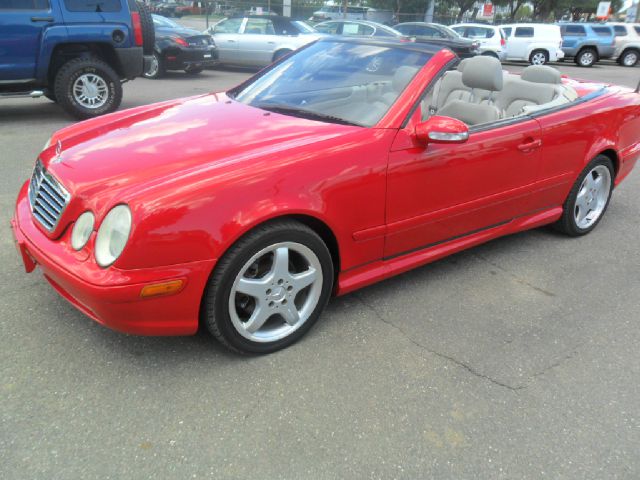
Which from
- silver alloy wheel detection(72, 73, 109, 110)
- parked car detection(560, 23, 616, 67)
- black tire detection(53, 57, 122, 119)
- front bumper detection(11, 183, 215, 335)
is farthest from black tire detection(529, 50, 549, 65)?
front bumper detection(11, 183, 215, 335)

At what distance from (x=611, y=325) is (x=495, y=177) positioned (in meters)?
1.07

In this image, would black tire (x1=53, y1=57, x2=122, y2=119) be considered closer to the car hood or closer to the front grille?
the car hood

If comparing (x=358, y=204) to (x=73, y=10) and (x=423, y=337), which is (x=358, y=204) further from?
(x=73, y=10)

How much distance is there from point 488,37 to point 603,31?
6.35 metres

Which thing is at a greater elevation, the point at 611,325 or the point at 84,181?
the point at 84,181

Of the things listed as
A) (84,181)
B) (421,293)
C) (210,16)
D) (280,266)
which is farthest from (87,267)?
(210,16)

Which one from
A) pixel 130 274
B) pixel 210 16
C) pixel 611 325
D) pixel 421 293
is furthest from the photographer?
pixel 210 16

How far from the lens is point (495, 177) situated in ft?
10.8

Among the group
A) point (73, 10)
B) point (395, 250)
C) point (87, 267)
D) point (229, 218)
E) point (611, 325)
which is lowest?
point (611, 325)

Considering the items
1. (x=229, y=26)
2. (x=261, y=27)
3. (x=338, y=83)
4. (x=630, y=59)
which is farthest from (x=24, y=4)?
(x=630, y=59)

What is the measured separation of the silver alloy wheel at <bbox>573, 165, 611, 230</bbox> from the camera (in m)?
4.12

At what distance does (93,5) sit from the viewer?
684 cm

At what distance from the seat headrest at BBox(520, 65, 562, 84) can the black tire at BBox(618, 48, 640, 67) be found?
21390mm

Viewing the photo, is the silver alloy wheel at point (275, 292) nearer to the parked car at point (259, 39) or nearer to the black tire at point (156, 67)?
the black tire at point (156, 67)
